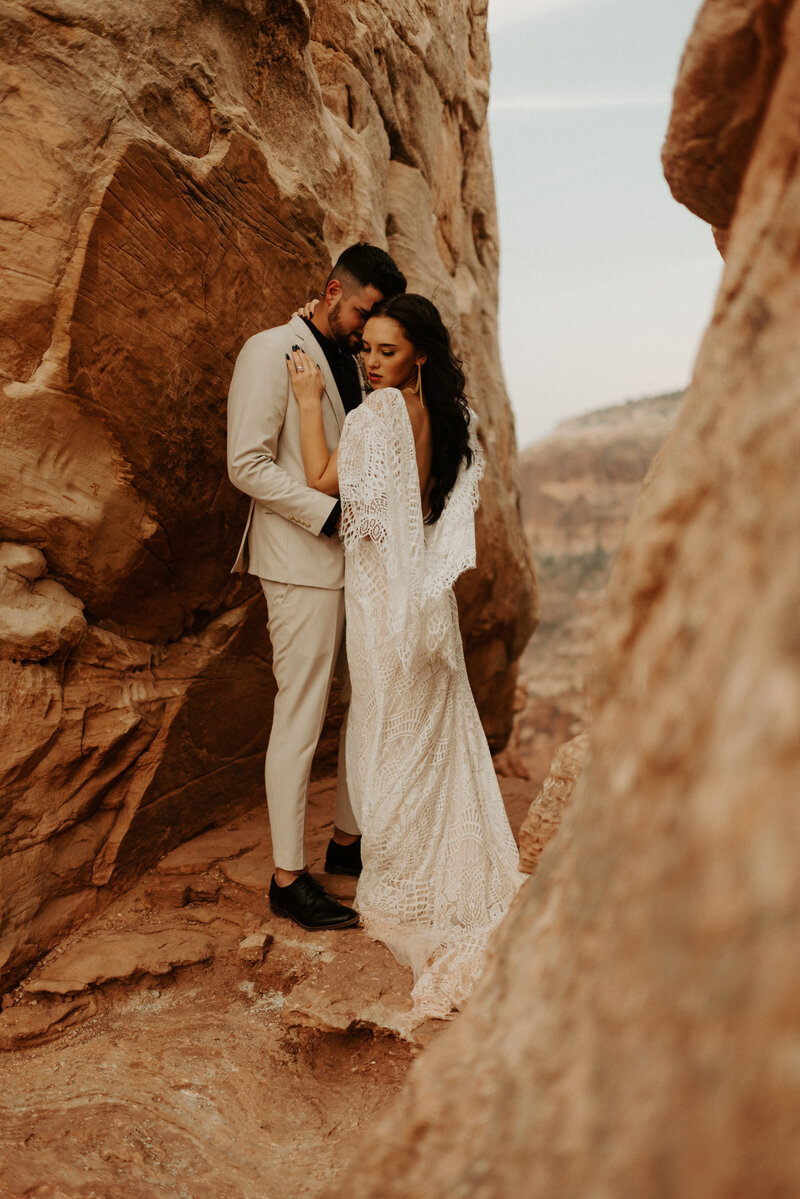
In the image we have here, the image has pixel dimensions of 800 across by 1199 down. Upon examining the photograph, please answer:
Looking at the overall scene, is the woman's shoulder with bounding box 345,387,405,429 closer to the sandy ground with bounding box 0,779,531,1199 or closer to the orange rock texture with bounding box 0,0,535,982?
the orange rock texture with bounding box 0,0,535,982

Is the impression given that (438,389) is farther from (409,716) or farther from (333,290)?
(409,716)

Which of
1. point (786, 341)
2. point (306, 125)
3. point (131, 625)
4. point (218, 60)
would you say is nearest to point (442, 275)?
point (306, 125)

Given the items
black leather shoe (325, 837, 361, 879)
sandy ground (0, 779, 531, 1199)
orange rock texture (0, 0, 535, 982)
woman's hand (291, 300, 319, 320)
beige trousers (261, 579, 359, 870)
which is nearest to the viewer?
sandy ground (0, 779, 531, 1199)

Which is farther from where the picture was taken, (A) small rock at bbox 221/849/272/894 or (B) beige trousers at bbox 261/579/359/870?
(A) small rock at bbox 221/849/272/894

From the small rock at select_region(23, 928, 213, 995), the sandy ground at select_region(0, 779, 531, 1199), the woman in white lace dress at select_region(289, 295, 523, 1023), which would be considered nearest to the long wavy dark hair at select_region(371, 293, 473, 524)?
the woman in white lace dress at select_region(289, 295, 523, 1023)

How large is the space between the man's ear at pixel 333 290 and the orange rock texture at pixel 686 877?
215cm

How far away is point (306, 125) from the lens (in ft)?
13.0

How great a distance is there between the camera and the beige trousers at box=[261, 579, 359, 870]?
10.8 feet

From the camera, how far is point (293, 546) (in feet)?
10.9

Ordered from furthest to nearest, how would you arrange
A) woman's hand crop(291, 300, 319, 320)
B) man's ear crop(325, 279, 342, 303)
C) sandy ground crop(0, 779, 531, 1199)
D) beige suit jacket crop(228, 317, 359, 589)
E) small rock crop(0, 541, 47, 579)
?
woman's hand crop(291, 300, 319, 320)
man's ear crop(325, 279, 342, 303)
beige suit jacket crop(228, 317, 359, 589)
small rock crop(0, 541, 47, 579)
sandy ground crop(0, 779, 531, 1199)

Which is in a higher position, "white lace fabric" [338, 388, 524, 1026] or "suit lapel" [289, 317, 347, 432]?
"suit lapel" [289, 317, 347, 432]

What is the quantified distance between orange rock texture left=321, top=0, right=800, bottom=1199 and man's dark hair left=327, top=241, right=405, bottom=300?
2054 mm

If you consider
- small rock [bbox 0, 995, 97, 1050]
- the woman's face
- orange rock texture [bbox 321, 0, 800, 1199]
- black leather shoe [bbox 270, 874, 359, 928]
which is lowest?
small rock [bbox 0, 995, 97, 1050]

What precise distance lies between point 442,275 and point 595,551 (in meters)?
23.4
